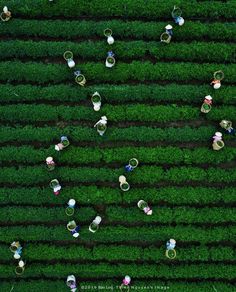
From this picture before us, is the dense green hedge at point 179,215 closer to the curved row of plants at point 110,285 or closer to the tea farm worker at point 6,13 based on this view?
the curved row of plants at point 110,285

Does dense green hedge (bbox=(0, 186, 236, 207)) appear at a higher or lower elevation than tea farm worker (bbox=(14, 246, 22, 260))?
higher

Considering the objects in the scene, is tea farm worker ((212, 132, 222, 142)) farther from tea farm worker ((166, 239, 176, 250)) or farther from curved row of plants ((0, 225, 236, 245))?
tea farm worker ((166, 239, 176, 250))

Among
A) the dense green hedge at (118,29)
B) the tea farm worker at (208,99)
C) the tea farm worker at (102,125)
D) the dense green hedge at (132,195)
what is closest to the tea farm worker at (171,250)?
the dense green hedge at (132,195)

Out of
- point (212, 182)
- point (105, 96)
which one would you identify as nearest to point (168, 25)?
point (105, 96)

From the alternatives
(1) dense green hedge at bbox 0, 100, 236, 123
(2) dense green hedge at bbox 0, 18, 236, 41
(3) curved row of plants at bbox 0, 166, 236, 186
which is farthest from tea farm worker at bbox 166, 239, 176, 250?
(2) dense green hedge at bbox 0, 18, 236, 41

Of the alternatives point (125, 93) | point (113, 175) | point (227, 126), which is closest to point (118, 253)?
point (113, 175)
